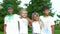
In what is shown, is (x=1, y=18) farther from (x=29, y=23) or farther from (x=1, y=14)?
(x=29, y=23)

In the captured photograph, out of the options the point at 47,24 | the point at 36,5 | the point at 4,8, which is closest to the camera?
the point at 47,24

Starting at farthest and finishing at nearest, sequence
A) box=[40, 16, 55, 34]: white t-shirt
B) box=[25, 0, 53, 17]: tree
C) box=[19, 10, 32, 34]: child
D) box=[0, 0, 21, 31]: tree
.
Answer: box=[25, 0, 53, 17]: tree < box=[0, 0, 21, 31]: tree < box=[19, 10, 32, 34]: child < box=[40, 16, 55, 34]: white t-shirt

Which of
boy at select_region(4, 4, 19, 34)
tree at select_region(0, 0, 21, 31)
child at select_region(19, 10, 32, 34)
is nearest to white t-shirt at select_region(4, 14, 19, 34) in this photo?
A: boy at select_region(4, 4, 19, 34)

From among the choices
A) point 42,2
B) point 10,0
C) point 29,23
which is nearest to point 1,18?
point 10,0

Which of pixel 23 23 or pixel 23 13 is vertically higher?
pixel 23 13

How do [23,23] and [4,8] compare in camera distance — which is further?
[4,8]

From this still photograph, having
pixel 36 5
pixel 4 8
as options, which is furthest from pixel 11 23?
pixel 36 5

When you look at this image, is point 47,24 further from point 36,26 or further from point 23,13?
point 23,13

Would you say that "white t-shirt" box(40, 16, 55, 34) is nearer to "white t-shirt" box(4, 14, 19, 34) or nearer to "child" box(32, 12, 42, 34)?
"child" box(32, 12, 42, 34)

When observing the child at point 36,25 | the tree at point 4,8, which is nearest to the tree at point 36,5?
the tree at point 4,8

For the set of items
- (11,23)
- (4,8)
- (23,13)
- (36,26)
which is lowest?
(36,26)

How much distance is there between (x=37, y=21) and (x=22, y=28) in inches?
19.0

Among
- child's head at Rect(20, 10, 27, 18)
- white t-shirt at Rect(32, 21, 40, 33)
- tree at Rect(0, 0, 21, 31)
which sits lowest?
white t-shirt at Rect(32, 21, 40, 33)

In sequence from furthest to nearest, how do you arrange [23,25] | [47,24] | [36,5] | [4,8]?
[36,5]
[4,8]
[23,25]
[47,24]
